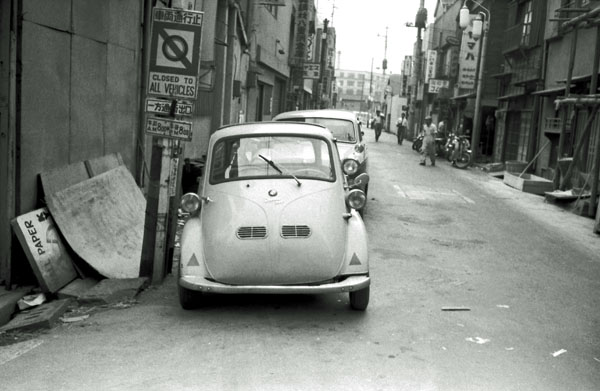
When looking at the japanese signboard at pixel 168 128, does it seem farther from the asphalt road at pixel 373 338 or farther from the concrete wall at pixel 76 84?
the asphalt road at pixel 373 338

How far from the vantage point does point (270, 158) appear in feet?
22.9

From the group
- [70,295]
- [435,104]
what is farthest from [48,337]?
[435,104]

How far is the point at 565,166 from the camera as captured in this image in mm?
18094

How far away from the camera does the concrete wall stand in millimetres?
6930

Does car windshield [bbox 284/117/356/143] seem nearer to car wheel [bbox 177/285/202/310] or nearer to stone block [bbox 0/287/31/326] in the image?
car wheel [bbox 177/285/202/310]

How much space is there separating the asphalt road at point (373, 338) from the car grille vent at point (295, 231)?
80 cm

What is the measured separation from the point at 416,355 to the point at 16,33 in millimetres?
4951

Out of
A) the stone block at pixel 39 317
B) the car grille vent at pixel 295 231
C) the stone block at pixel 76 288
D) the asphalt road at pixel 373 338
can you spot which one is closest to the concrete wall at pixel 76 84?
the stone block at pixel 76 288

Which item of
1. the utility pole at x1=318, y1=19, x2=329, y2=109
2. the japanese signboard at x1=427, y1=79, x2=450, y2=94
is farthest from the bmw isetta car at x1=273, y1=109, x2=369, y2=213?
the utility pole at x1=318, y1=19, x2=329, y2=109

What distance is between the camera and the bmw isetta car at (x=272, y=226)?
6.09 meters

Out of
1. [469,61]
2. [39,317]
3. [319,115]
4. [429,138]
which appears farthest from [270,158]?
[469,61]

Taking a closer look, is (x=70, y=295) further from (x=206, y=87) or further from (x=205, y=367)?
(x=206, y=87)

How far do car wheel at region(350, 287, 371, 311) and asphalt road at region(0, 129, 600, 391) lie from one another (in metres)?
0.12

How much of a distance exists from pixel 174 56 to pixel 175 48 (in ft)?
0.30
